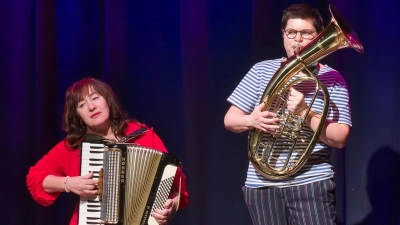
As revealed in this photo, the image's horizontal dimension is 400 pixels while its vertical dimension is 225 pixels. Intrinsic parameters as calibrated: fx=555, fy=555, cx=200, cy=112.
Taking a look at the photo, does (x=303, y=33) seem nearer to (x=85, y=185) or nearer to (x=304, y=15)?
(x=304, y=15)

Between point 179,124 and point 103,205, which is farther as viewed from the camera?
point 179,124

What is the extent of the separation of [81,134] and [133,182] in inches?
18.7

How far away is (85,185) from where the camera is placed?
251cm

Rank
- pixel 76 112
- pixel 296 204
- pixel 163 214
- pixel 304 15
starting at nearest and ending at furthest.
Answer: pixel 296 204 < pixel 304 15 < pixel 163 214 < pixel 76 112

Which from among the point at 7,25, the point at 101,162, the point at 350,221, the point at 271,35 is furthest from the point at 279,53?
the point at 7,25

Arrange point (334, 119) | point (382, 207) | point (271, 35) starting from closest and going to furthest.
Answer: point (334, 119), point (382, 207), point (271, 35)

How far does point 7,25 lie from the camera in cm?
332

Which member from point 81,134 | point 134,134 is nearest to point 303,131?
point 134,134

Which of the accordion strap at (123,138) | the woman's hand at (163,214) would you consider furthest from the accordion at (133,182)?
the accordion strap at (123,138)

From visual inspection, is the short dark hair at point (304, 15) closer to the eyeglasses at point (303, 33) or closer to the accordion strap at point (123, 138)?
the eyeglasses at point (303, 33)

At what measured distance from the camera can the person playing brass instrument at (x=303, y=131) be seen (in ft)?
7.30

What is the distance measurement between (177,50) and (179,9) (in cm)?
26

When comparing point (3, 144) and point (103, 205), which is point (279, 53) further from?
point (3, 144)

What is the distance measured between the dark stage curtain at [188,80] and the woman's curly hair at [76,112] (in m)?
0.58
